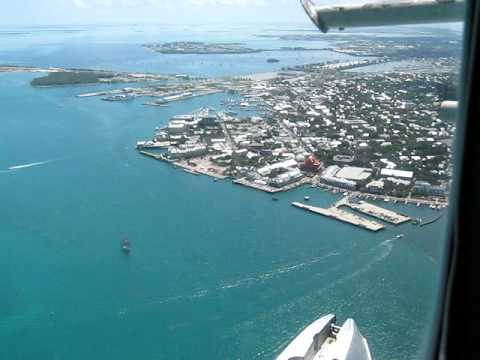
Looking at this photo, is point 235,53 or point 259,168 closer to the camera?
point 259,168

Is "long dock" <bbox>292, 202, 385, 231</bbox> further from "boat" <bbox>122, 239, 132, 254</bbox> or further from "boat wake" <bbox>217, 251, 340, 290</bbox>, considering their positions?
"boat" <bbox>122, 239, 132, 254</bbox>

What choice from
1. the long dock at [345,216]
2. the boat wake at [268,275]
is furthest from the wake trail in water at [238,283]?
the long dock at [345,216]

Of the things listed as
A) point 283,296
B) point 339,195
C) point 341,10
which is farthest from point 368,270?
point 341,10

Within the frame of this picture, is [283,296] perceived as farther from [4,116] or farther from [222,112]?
[4,116]

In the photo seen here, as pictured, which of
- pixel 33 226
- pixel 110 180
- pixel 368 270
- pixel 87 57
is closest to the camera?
pixel 368 270

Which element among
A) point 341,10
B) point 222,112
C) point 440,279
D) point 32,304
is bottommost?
point 32,304

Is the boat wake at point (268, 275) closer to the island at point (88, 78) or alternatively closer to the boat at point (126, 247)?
the boat at point (126, 247)

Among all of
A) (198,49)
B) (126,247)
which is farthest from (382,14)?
(198,49)
